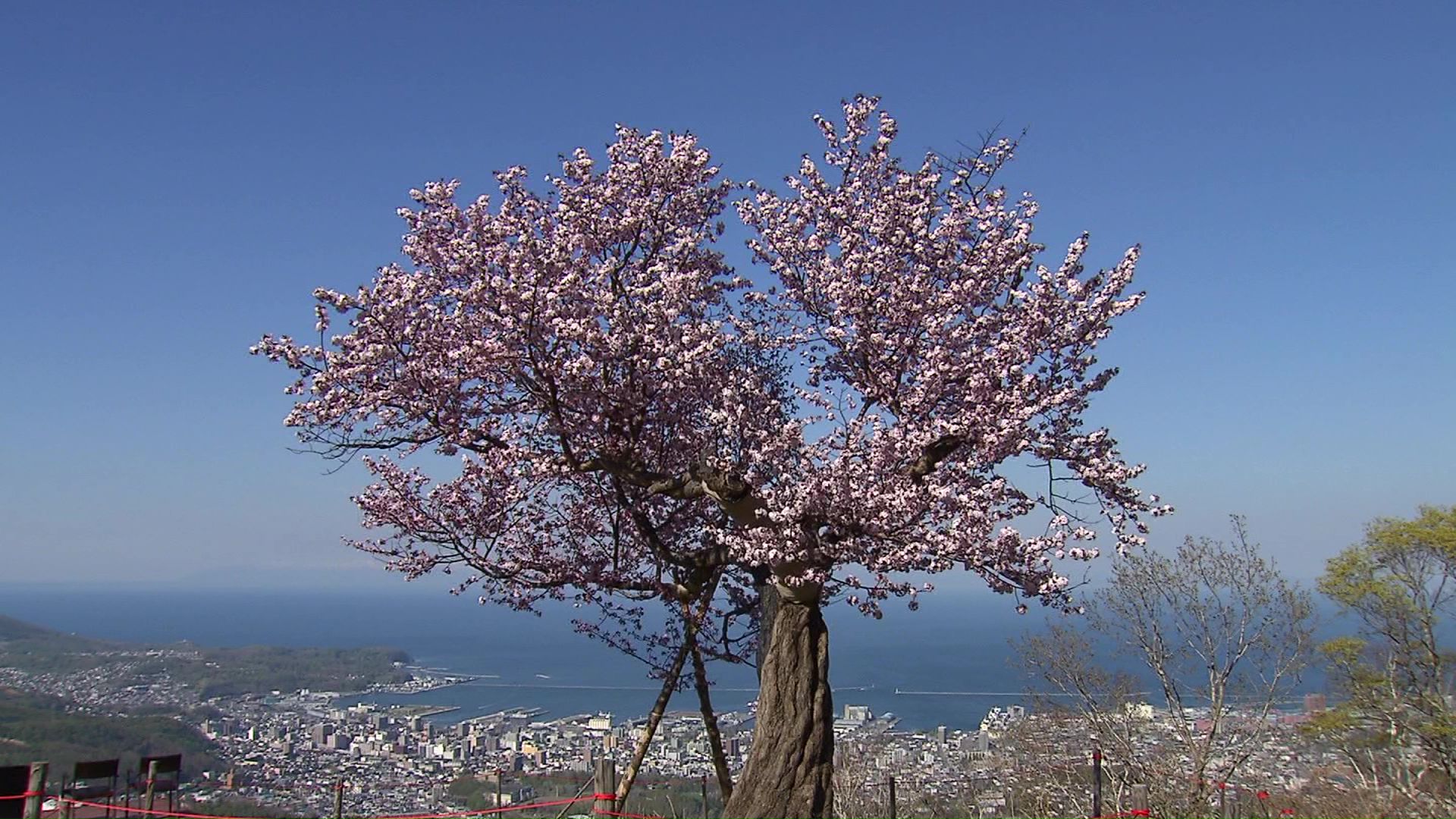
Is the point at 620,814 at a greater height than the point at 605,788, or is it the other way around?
the point at 605,788

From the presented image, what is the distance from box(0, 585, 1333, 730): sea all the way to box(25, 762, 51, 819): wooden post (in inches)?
156

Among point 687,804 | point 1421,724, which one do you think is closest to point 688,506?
point 687,804

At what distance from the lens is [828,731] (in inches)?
372

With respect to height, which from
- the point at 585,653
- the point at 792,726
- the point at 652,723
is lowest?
the point at 585,653

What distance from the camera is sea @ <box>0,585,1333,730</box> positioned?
31.2 metres

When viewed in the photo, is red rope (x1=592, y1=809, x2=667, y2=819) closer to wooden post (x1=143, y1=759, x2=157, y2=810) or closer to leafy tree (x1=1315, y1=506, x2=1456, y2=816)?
wooden post (x1=143, y1=759, x2=157, y2=810)

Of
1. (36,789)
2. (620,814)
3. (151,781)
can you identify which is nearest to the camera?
(36,789)

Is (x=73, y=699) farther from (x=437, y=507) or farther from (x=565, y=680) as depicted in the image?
(x=437, y=507)

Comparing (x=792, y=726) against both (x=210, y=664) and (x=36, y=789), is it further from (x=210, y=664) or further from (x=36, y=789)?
(x=210, y=664)

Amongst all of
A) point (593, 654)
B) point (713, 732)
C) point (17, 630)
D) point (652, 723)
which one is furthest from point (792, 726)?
point (17, 630)

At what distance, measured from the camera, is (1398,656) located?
19828mm

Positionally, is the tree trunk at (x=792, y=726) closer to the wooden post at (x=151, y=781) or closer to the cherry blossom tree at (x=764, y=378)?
the cherry blossom tree at (x=764, y=378)

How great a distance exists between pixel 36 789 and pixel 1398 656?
21129mm

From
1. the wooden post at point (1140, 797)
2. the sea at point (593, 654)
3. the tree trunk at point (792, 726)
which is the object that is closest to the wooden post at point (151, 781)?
the sea at point (593, 654)
